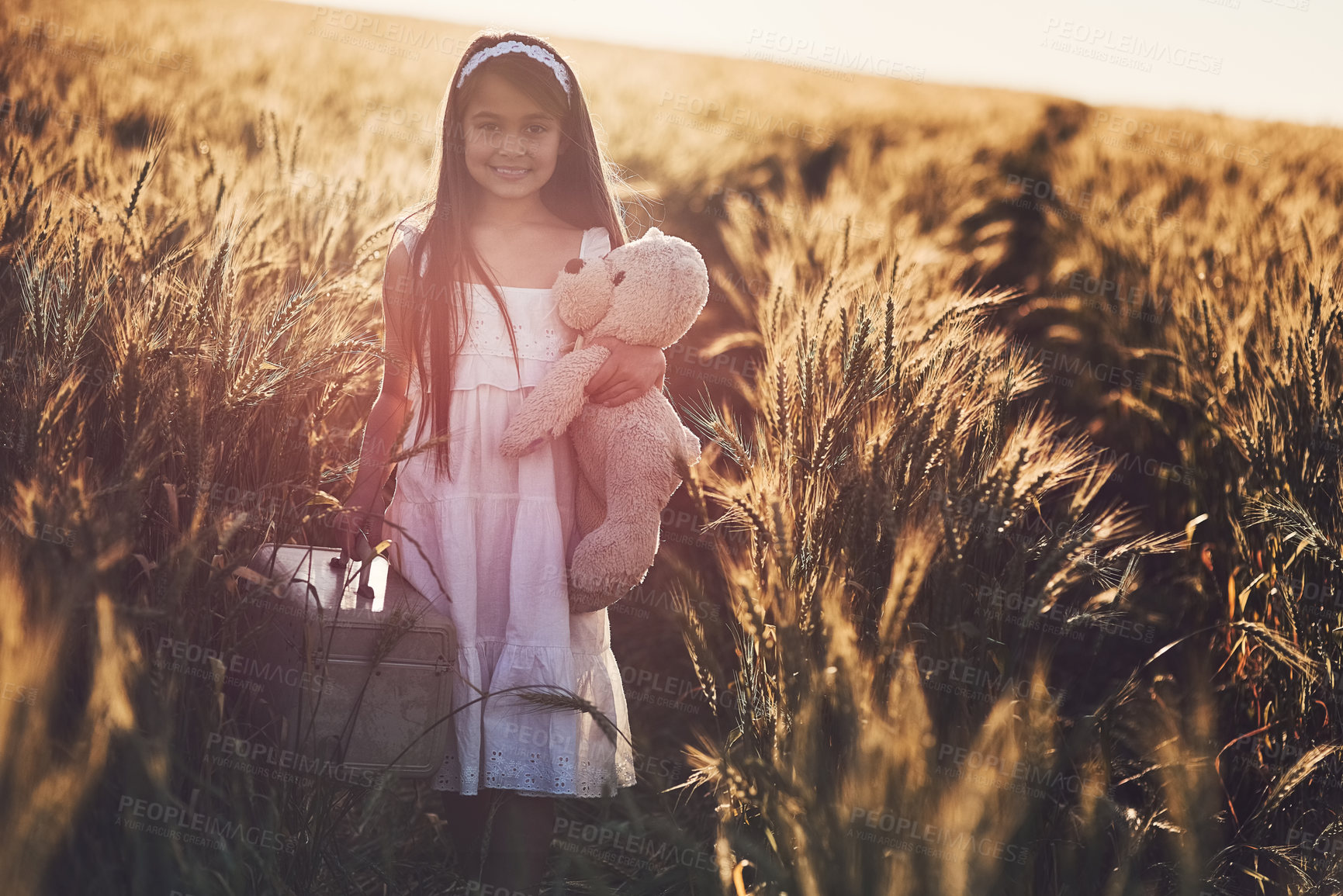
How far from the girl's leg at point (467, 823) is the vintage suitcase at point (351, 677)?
0.70 feet

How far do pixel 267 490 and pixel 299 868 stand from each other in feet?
2.24

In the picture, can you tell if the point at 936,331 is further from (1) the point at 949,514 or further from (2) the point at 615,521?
(2) the point at 615,521

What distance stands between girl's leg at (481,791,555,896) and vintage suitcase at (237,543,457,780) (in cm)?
23

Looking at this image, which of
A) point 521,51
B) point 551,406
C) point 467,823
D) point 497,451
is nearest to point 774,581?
point 551,406

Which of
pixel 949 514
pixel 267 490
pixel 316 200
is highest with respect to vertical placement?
pixel 316 200

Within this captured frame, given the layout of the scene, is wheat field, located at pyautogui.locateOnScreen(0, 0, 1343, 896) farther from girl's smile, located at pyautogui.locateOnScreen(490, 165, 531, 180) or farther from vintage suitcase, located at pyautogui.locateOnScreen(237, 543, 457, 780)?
girl's smile, located at pyautogui.locateOnScreen(490, 165, 531, 180)

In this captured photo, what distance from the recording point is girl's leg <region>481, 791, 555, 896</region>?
1802 millimetres

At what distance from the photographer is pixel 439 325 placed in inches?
76.9

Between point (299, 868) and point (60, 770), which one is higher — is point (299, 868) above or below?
below

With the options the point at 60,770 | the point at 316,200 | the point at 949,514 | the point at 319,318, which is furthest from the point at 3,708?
the point at 316,200

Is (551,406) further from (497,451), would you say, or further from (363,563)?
(363,563)

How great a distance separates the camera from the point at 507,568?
77.5 inches

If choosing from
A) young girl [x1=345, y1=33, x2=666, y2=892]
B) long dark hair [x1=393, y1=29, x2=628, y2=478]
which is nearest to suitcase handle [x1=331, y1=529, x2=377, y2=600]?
young girl [x1=345, y1=33, x2=666, y2=892]

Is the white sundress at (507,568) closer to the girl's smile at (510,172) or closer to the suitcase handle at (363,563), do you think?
the suitcase handle at (363,563)
